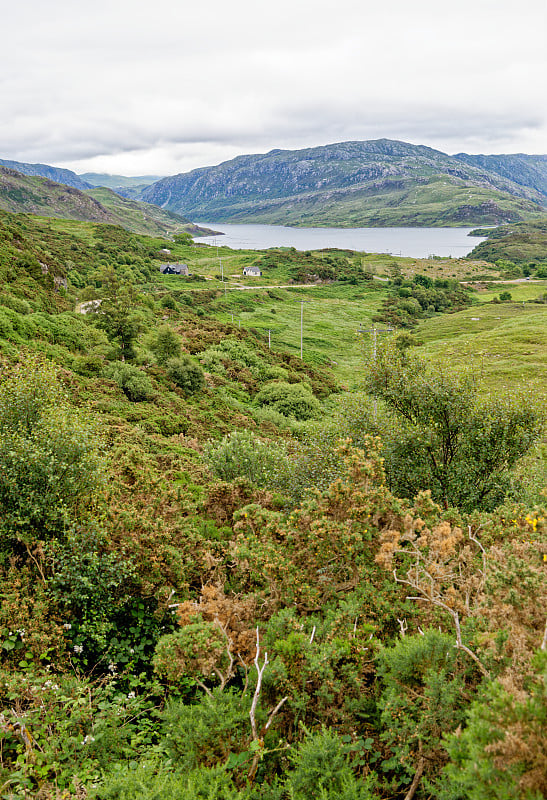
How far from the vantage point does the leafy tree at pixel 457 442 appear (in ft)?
57.7

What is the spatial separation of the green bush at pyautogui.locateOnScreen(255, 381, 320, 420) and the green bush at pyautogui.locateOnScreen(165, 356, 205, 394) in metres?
6.07

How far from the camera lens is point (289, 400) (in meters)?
43.6

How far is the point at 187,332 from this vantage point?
59750 mm

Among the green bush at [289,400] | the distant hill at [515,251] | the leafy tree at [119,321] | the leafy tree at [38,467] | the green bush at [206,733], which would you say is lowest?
the green bush at [289,400]

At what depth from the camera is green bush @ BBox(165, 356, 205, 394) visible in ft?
127

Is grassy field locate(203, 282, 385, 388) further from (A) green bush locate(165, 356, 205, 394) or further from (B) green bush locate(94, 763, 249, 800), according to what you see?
(B) green bush locate(94, 763, 249, 800)

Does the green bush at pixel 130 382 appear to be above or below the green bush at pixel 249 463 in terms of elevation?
above

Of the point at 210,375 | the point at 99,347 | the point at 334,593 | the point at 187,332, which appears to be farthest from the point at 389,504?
the point at 187,332

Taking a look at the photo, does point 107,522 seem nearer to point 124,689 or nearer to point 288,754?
point 124,689

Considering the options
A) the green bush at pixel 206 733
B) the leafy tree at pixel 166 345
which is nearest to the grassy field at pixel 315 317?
the leafy tree at pixel 166 345

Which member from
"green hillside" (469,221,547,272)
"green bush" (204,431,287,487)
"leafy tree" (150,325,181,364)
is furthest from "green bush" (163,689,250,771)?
"green hillside" (469,221,547,272)

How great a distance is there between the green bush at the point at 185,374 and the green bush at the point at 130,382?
5.63m

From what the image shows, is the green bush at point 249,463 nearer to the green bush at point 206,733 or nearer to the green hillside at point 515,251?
the green bush at point 206,733

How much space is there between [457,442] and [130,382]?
21.8 meters
